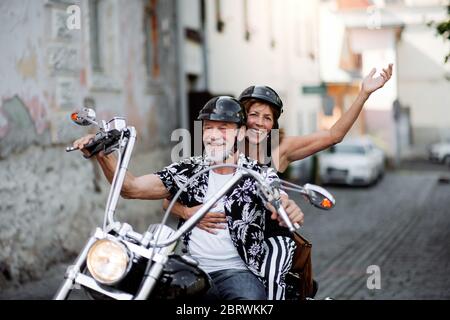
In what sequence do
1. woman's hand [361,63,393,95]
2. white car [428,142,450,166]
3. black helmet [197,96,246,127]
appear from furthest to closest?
white car [428,142,450,166] → woman's hand [361,63,393,95] → black helmet [197,96,246,127]

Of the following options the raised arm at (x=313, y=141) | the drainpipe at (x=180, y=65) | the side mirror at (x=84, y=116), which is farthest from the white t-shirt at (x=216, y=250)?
the drainpipe at (x=180, y=65)

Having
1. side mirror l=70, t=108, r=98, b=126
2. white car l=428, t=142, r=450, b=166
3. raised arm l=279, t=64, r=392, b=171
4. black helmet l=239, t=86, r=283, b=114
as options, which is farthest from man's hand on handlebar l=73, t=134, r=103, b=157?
white car l=428, t=142, r=450, b=166

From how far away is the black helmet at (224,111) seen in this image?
3746mm

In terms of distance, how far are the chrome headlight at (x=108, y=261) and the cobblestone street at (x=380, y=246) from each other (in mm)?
4912

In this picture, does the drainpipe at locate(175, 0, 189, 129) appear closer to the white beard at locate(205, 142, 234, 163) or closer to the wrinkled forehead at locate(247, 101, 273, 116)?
the wrinkled forehead at locate(247, 101, 273, 116)

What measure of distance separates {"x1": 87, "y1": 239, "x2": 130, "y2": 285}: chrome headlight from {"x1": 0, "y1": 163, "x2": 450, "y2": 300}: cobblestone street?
4912 millimetres

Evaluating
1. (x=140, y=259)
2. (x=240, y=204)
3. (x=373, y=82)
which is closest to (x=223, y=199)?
(x=240, y=204)

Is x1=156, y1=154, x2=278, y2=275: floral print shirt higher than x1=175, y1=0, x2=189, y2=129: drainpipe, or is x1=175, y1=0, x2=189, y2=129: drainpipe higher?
x1=175, y1=0, x2=189, y2=129: drainpipe

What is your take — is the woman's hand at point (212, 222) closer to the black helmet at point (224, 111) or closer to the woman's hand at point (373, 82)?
the black helmet at point (224, 111)

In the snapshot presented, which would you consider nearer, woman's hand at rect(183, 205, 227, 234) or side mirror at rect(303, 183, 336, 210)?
side mirror at rect(303, 183, 336, 210)

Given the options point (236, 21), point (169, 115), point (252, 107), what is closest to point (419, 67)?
point (236, 21)

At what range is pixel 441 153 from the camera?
3538cm

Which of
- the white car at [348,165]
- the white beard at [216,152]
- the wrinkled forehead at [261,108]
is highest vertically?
the wrinkled forehead at [261,108]

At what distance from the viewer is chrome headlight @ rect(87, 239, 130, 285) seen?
300 cm
